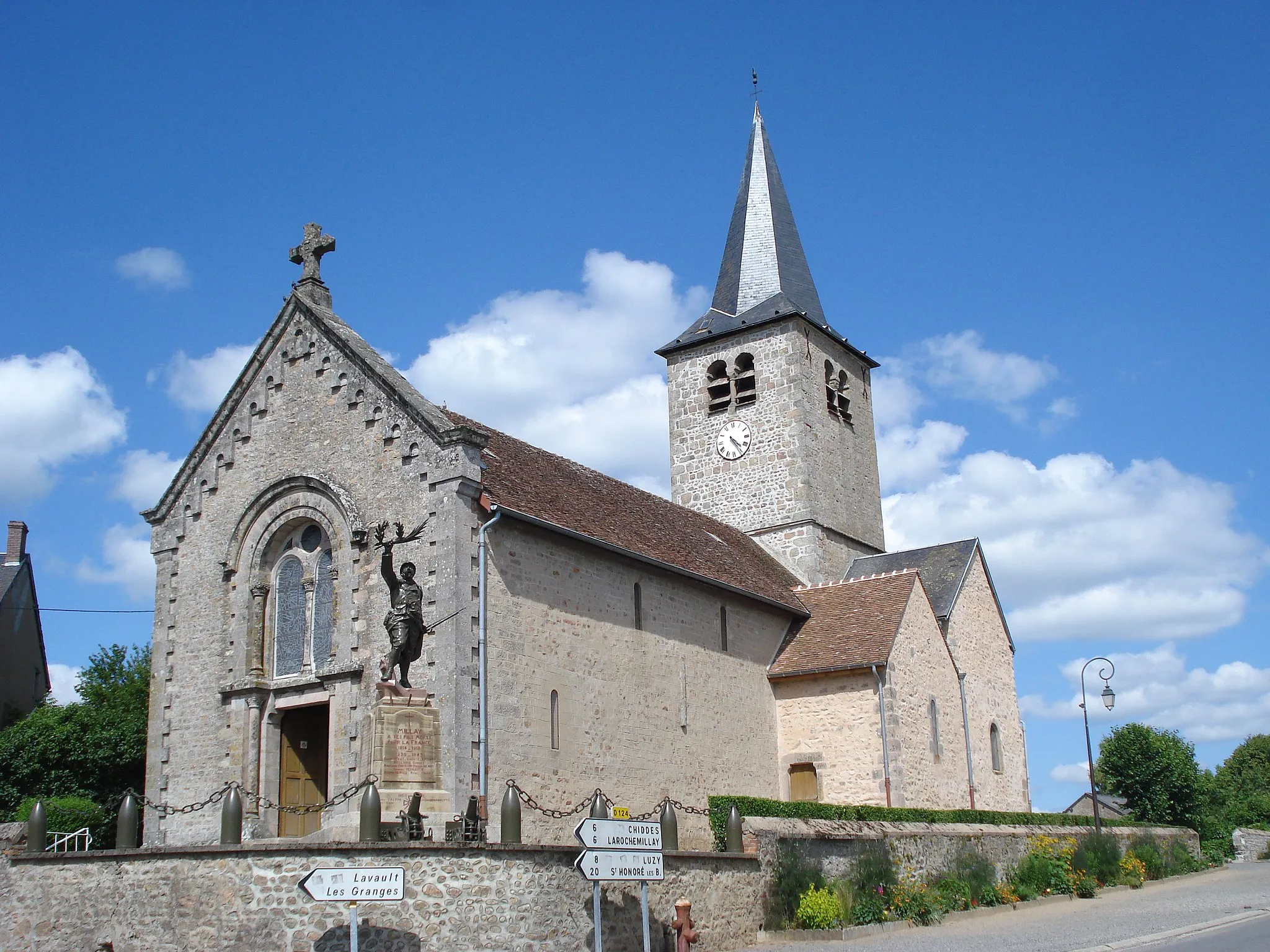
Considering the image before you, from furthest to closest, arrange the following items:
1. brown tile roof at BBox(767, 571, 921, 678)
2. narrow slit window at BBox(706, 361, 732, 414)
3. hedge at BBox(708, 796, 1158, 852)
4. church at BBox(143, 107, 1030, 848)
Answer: narrow slit window at BBox(706, 361, 732, 414)
brown tile roof at BBox(767, 571, 921, 678)
hedge at BBox(708, 796, 1158, 852)
church at BBox(143, 107, 1030, 848)

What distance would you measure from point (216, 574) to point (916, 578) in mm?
14121

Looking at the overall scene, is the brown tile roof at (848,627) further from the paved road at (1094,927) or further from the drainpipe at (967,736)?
the paved road at (1094,927)

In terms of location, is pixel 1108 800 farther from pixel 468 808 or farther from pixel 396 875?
pixel 396 875

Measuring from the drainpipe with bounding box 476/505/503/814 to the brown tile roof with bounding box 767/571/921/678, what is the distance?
9077 mm

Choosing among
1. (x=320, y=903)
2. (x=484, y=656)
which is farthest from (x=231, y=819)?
(x=484, y=656)

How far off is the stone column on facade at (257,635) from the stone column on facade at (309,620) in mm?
807

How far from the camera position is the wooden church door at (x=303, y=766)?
19.0 metres

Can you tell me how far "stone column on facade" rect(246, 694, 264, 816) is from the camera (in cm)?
1870

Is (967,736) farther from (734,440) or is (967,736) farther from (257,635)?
(257,635)

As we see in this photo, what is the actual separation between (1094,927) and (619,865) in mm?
7830

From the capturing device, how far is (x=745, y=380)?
3284 centimetres

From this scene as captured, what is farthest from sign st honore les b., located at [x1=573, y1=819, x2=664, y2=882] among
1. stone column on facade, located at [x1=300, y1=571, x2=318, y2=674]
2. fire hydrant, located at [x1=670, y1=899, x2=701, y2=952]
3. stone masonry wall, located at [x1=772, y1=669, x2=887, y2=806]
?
stone masonry wall, located at [x1=772, y1=669, x2=887, y2=806]

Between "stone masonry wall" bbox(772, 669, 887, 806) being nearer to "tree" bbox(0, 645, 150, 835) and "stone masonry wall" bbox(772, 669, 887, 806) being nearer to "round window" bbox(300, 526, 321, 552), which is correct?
"round window" bbox(300, 526, 321, 552)

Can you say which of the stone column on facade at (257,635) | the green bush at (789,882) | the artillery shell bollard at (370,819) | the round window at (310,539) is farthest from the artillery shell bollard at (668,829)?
the round window at (310,539)
